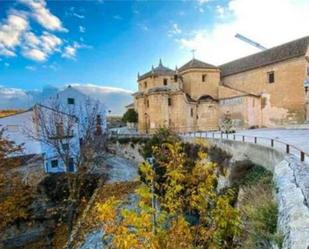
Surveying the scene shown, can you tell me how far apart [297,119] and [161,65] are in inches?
806

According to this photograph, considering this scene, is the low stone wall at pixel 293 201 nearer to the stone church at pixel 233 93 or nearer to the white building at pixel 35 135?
the white building at pixel 35 135

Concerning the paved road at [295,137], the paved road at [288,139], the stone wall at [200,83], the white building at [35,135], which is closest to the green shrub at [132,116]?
the stone wall at [200,83]

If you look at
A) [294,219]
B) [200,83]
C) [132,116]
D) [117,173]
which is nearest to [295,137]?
[294,219]

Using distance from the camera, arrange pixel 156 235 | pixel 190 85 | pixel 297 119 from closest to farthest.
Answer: pixel 156 235, pixel 297 119, pixel 190 85

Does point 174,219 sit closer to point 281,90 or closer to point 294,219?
point 294,219

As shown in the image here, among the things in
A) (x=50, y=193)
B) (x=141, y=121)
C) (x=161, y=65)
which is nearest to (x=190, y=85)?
(x=161, y=65)

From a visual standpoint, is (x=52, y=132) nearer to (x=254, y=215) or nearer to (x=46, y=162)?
(x=46, y=162)

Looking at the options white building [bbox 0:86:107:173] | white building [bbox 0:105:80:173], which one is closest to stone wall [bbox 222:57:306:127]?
white building [bbox 0:86:107:173]

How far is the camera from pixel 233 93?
114 ft

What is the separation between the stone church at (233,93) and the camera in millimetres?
30062

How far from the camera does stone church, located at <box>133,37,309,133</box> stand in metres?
30.1

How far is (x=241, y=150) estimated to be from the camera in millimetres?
16984

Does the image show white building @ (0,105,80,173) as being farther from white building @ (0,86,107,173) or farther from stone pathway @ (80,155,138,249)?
stone pathway @ (80,155,138,249)

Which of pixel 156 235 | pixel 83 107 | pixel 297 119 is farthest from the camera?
pixel 83 107
